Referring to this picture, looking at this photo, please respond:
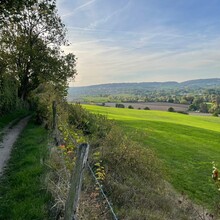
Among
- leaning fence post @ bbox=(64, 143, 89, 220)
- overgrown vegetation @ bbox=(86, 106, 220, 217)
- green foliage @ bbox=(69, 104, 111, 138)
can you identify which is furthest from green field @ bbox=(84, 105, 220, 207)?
leaning fence post @ bbox=(64, 143, 89, 220)

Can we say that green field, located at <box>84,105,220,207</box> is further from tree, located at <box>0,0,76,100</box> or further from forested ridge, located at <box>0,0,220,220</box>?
tree, located at <box>0,0,76,100</box>

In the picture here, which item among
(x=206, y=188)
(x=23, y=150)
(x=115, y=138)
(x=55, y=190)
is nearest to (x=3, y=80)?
(x=23, y=150)

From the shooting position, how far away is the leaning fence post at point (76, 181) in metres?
4.45

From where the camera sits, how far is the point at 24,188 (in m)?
8.02

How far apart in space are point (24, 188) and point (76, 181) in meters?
4.02

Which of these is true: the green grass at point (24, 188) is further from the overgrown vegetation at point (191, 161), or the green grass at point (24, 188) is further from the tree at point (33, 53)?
the tree at point (33, 53)

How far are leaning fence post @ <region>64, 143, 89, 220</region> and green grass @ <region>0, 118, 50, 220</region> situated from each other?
6.13 ft

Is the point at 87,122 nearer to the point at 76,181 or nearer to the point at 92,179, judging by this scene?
the point at 92,179

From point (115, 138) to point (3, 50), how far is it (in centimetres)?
2966

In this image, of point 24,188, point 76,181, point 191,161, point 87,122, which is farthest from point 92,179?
point 191,161

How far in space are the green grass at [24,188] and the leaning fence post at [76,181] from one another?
1.87 metres

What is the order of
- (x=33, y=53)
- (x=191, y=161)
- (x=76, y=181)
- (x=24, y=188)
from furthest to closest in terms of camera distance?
(x=33, y=53)
(x=191, y=161)
(x=24, y=188)
(x=76, y=181)

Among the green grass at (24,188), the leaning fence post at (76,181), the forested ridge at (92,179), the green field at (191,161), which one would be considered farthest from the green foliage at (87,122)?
the leaning fence post at (76,181)

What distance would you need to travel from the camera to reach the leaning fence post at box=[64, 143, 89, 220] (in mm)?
4445
